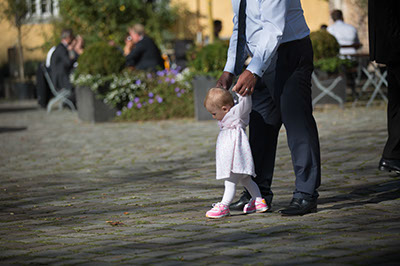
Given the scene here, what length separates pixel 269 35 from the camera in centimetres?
491

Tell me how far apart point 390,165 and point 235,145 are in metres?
1.97

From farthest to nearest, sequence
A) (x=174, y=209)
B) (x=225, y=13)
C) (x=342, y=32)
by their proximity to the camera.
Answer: (x=225, y=13) → (x=342, y=32) → (x=174, y=209)

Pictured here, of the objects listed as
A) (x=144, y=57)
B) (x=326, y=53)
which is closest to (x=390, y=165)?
(x=326, y=53)

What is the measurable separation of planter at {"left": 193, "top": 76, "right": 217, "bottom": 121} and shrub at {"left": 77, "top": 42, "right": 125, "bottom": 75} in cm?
186

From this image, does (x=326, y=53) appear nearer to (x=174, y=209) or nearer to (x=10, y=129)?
(x=10, y=129)

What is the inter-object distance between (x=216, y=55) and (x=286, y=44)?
8.64m

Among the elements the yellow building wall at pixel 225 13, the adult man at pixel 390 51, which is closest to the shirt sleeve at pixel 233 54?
the adult man at pixel 390 51

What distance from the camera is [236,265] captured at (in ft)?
12.7

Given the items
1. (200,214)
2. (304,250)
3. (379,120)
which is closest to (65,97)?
(379,120)

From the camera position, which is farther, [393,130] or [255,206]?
[393,130]

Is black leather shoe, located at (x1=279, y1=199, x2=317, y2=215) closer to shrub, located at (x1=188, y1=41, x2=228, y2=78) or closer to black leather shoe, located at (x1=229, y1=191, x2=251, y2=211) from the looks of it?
black leather shoe, located at (x1=229, y1=191, x2=251, y2=211)

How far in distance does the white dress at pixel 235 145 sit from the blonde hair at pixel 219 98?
6 centimetres

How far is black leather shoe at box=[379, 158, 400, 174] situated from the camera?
21.3 feet

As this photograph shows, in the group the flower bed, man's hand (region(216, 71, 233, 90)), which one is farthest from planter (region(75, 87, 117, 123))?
man's hand (region(216, 71, 233, 90))
